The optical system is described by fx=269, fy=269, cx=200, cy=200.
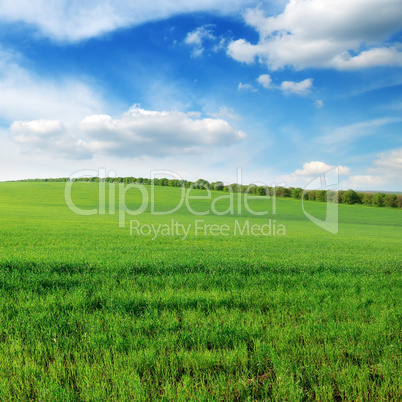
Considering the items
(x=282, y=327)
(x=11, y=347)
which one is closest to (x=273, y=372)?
(x=282, y=327)

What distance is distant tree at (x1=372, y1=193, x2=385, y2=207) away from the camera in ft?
302

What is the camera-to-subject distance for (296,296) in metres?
5.81

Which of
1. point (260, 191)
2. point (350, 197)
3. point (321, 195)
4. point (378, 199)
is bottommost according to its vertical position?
point (378, 199)

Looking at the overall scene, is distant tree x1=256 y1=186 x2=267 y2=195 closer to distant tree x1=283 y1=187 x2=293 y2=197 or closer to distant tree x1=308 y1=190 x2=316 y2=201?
distant tree x1=283 y1=187 x2=293 y2=197

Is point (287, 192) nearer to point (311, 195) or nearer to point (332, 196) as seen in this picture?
point (311, 195)

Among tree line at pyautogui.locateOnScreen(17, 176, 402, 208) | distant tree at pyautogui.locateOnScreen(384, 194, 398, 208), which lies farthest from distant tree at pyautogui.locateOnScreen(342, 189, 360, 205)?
distant tree at pyautogui.locateOnScreen(384, 194, 398, 208)

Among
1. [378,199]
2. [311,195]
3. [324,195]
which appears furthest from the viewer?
[311,195]

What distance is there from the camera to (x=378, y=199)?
304 ft

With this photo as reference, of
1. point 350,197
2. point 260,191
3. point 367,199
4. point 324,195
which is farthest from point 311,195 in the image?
point 260,191

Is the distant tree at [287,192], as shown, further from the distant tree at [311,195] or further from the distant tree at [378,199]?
the distant tree at [378,199]

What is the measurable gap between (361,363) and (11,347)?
4714 millimetres

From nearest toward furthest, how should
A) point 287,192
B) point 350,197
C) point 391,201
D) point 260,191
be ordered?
point 391,201
point 350,197
point 260,191
point 287,192

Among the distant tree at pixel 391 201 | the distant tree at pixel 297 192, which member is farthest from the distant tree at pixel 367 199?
the distant tree at pixel 297 192

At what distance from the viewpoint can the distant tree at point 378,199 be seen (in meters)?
92.1
